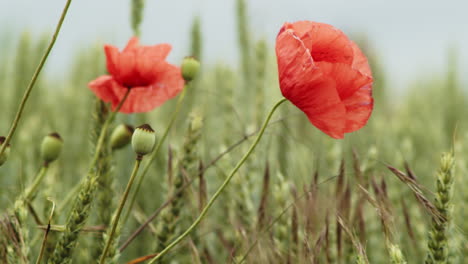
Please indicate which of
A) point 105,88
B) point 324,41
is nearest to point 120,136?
point 105,88

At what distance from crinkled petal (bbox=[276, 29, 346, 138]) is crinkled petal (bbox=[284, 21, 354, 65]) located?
19 millimetres

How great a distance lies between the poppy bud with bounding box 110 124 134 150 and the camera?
0.90 meters

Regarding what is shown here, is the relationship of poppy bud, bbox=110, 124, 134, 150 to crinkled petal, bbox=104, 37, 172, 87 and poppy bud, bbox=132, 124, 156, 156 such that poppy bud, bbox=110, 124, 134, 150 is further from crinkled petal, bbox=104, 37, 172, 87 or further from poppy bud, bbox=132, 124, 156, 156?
poppy bud, bbox=132, 124, 156, 156

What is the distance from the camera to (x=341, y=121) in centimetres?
69

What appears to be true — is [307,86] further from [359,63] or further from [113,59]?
[113,59]

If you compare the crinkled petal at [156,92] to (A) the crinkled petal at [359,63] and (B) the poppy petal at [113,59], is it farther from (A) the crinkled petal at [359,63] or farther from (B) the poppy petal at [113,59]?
(A) the crinkled petal at [359,63]

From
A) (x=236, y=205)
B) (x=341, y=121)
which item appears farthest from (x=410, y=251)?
(x=341, y=121)

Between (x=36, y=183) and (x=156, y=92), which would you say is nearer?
(x=36, y=183)

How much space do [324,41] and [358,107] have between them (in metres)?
0.09

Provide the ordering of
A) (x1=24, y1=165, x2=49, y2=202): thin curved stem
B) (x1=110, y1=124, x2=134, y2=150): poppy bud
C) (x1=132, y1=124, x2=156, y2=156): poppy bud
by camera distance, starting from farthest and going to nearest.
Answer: (x1=110, y1=124, x2=134, y2=150): poppy bud < (x1=24, y1=165, x2=49, y2=202): thin curved stem < (x1=132, y1=124, x2=156, y2=156): poppy bud

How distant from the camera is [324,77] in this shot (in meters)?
0.68

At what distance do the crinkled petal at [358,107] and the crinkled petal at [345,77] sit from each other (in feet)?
0.09

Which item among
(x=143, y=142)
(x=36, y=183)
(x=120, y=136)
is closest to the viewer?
(x=143, y=142)

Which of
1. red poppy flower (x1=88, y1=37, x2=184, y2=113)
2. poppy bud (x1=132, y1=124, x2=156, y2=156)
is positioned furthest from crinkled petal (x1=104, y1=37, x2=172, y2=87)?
poppy bud (x1=132, y1=124, x2=156, y2=156)
